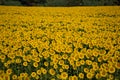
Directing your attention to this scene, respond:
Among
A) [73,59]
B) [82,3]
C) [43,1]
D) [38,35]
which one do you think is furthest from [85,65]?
[43,1]

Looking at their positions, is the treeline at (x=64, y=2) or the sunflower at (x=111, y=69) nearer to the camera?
the sunflower at (x=111, y=69)

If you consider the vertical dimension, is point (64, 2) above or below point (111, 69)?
below

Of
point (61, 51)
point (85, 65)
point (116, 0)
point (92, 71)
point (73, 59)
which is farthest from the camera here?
point (116, 0)

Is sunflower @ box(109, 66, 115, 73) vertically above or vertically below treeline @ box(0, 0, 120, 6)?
above

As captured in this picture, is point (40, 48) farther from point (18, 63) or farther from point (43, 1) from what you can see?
point (43, 1)

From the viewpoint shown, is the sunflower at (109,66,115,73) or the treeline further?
the treeline

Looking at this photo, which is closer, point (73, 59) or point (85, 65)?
point (73, 59)

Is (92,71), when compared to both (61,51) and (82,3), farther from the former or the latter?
(82,3)

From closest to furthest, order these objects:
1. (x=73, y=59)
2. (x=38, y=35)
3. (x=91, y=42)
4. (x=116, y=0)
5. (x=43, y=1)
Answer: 1. (x=73, y=59)
2. (x=91, y=42)
3. (x=38, y=35)
4. (x=116, y=0)
5. (x=43, y=1)

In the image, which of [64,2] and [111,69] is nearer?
[111,69]

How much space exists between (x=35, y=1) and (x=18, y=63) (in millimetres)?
38300

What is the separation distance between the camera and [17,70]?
257 inches

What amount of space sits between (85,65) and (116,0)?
35839 millimetres

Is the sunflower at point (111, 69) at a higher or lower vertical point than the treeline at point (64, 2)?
higher
